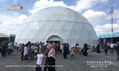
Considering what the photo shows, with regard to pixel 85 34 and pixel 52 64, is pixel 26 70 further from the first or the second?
pixel 85 34

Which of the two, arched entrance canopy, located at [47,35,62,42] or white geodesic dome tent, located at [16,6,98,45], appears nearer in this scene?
arched entrance canopy, located at [47,35,62,42]

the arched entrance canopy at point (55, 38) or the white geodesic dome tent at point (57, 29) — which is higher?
the white geodesic dome tent at point (57, 29)

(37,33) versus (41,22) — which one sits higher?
(41,22)

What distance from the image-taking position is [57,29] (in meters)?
28.1

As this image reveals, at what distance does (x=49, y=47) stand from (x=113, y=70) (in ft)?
13.2

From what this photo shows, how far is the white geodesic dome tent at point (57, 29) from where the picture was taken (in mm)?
27438

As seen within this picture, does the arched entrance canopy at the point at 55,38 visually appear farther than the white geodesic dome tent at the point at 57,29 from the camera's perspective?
No

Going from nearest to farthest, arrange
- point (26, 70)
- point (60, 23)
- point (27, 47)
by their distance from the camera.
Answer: point (26, 70) → point (27, 47) → point (60, 23)

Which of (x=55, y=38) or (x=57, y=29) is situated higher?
(x=57, y=29)

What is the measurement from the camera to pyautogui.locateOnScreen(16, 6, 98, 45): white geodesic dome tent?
27.4m

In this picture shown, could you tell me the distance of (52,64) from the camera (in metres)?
7.43

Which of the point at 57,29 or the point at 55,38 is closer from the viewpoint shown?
the point at 55,38

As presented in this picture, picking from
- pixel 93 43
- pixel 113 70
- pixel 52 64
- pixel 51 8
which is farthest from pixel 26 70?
pixel 51 8

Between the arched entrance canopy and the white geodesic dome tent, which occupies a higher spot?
the white geodesic dome tent
